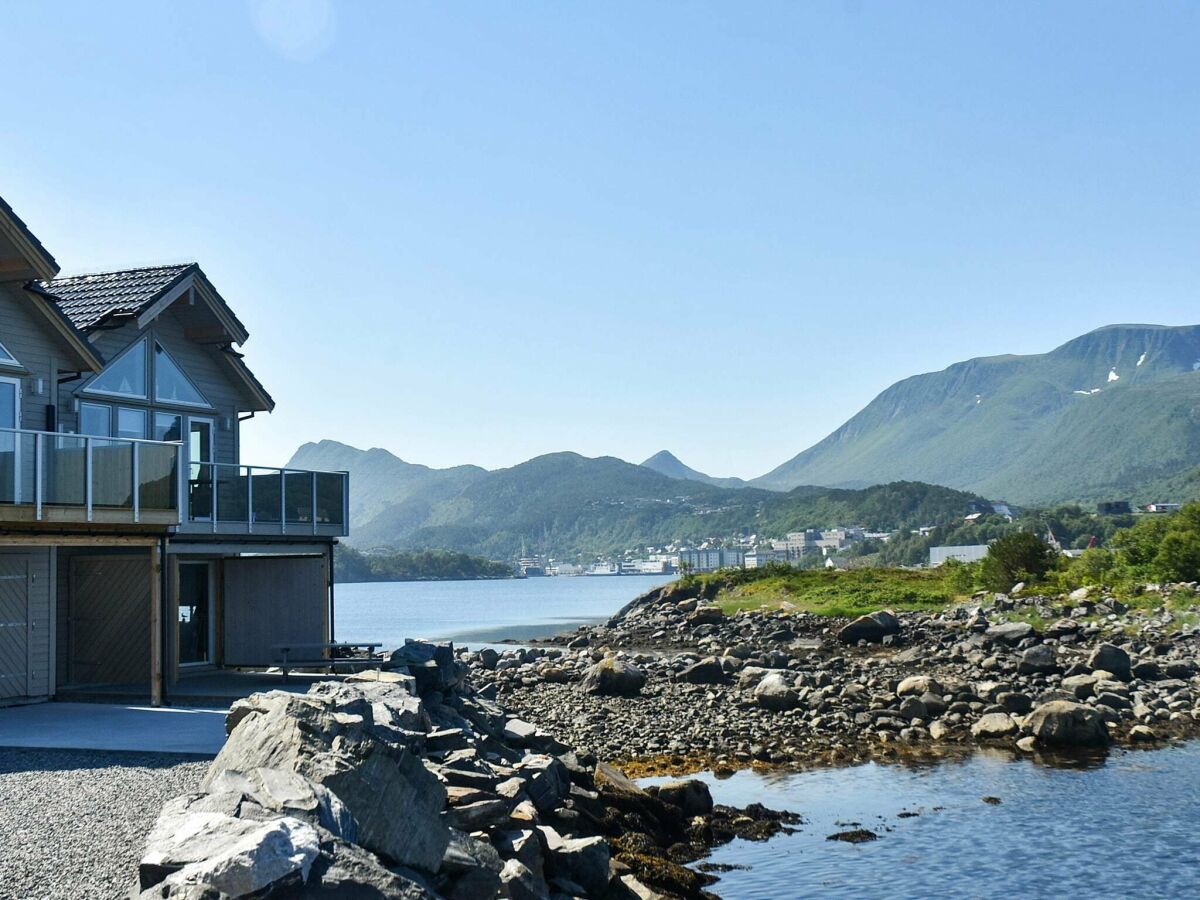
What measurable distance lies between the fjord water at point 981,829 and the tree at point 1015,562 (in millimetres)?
31434

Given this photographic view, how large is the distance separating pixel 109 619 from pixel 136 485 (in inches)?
152

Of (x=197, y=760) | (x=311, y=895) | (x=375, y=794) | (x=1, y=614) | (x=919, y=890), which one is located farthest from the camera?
(x=1, y=614)

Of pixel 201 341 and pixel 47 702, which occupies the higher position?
pixel 201 341

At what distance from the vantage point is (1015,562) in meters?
54.5

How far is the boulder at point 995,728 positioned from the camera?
951 inches

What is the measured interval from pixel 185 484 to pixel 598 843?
12.1m

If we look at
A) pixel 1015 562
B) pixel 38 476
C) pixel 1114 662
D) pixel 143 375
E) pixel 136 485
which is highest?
pixel 143 375

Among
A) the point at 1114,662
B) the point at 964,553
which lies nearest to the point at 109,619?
the point at 1114,662

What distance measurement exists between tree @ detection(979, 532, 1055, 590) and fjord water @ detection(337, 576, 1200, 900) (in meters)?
31.4

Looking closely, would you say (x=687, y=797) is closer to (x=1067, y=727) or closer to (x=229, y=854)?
(x=1067, y=727)

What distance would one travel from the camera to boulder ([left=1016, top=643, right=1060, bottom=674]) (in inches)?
1219

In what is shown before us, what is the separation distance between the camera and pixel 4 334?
2045 centimetres

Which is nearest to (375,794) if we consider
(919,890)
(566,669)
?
(919,890)

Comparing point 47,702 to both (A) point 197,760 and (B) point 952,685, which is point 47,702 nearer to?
(A) point 197,760
